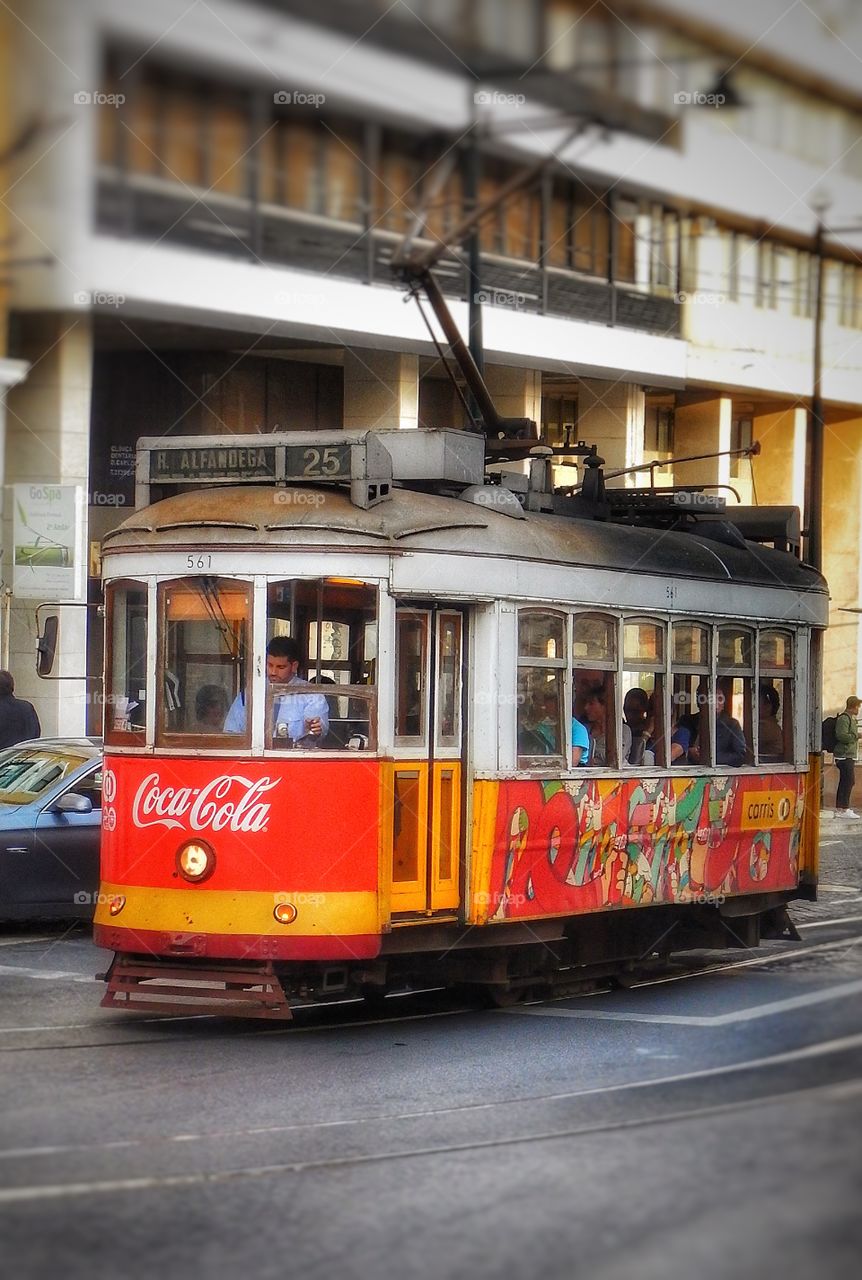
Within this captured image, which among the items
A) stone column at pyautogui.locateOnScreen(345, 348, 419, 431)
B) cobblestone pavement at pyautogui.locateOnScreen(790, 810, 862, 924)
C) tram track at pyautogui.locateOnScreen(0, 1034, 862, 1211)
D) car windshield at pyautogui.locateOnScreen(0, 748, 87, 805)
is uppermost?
stone column at pyautogui.locateOnScreen(345, 348, 419, 431)

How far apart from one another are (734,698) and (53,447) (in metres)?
11.3

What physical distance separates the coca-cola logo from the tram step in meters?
0.73

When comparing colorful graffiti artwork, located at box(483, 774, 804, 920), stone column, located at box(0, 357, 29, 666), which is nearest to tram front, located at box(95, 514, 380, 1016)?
colorful graffiti artwork, located at box(483, 774, 804, 920)

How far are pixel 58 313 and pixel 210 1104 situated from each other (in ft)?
45.7

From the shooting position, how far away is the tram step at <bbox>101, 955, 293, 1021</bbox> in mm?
9734

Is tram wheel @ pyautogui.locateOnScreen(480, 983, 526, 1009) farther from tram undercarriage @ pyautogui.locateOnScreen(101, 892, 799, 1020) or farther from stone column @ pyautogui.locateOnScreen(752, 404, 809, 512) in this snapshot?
stone column @ pyautogui.locateOnScreen(752, 404, 809, 512)

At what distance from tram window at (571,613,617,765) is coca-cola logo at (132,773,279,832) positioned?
2235 mm

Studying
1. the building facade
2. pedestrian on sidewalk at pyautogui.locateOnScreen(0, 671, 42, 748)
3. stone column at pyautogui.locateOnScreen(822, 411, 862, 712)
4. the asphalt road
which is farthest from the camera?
stone column at pyautogui.locateOnScreen(822, 411, 862, 712)

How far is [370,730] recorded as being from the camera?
33.2 ft

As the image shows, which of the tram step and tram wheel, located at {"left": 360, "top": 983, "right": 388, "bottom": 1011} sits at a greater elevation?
the tram step

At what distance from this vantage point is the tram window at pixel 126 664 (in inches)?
408

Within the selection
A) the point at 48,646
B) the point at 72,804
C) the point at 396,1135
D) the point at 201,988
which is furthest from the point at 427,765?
the point at 72,804

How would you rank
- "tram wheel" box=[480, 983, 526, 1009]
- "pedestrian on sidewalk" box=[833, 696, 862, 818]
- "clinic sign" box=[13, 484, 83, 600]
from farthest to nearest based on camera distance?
"pedestrian on sidewalk" box=[833, 696, 862, 818]
"clinic sign" box=[13, 484, 83, 600]
"tram wheel" box=[480, 983, 526, 1009]

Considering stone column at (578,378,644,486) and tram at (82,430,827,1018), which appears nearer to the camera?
tram at (82,430,827,1018)
